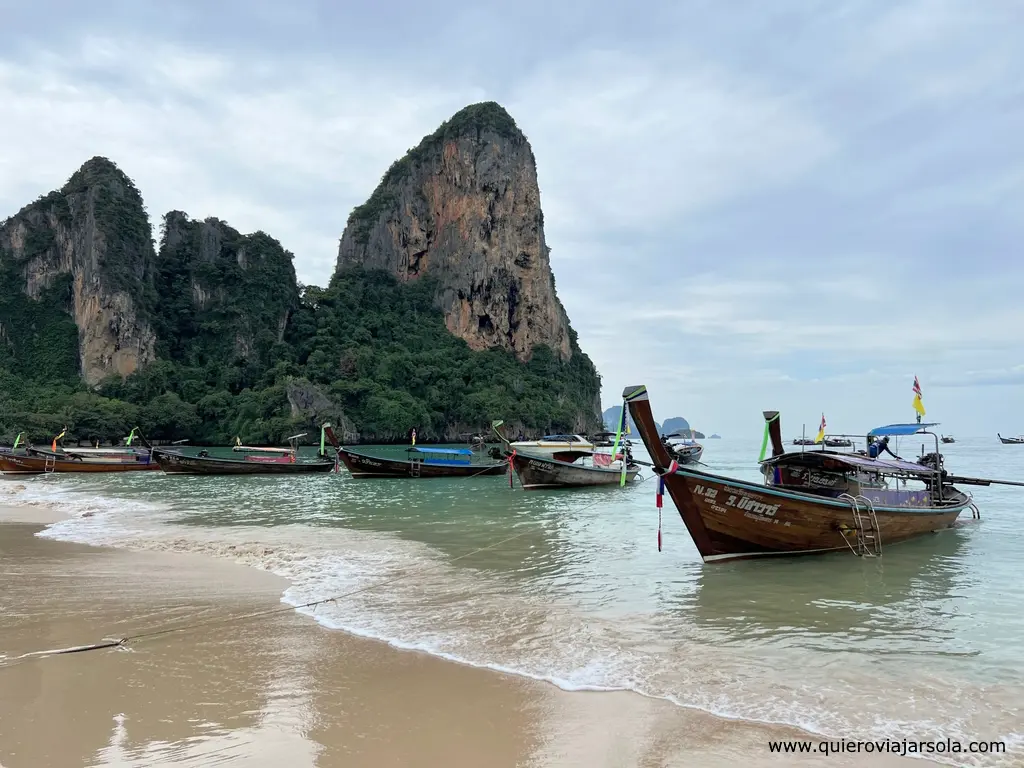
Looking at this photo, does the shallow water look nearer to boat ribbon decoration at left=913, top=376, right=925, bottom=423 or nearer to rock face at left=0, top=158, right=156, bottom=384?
boat ribbon decoration at left=913, top=376, right=925, bottom=423

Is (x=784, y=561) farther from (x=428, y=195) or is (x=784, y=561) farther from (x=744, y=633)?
(x=428, y=195)

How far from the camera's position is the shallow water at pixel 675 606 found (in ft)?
16.1

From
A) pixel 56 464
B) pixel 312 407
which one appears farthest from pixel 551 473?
pixel 312 407

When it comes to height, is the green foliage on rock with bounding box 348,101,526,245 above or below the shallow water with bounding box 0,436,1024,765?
above

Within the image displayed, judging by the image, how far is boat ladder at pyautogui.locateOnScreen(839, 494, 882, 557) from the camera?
34.1 ft

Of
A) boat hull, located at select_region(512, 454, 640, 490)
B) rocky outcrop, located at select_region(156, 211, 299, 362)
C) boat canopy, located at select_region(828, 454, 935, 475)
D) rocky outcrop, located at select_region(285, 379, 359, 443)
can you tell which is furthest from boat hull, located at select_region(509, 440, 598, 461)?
rocky outcrop, located at select_region(156, 211, 299, 362)

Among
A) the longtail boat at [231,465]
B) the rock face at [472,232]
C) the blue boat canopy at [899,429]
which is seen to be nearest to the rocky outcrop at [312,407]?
the rock face at [472,232]

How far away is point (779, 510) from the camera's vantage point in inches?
390

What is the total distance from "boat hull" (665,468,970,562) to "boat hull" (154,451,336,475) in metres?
27.5

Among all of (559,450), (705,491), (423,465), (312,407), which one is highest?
(312,407)

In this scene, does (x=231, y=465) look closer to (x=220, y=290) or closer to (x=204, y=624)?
(x=204, y=624)

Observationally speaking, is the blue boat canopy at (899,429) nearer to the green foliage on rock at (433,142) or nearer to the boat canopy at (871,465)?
the boat canopy at (871,465)

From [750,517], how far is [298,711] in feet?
25.0

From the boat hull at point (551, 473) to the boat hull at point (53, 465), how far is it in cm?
2396
